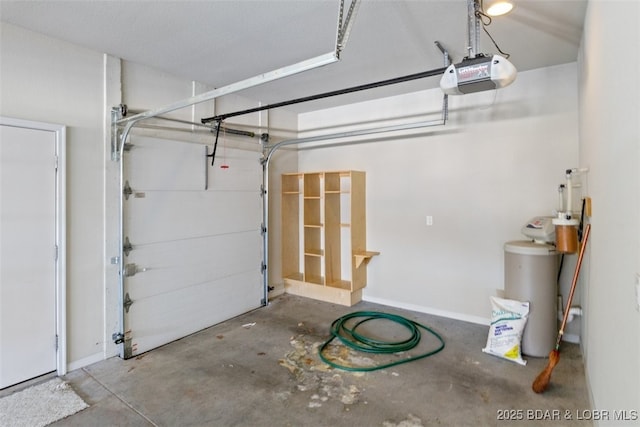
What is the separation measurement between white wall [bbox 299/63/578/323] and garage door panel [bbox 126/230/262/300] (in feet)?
5.67

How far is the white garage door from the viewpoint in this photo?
3217 mm

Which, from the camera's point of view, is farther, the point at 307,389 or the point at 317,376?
the point at 317,376

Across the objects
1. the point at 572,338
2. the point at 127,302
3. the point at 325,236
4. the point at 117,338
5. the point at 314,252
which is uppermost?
the point at 325,236

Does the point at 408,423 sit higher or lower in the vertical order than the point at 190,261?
lower

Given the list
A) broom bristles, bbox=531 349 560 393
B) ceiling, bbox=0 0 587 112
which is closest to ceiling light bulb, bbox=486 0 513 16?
ceiling, bbox=0 0 587 112

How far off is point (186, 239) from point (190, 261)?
252 mm

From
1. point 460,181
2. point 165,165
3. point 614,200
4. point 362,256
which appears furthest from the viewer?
point 362,256

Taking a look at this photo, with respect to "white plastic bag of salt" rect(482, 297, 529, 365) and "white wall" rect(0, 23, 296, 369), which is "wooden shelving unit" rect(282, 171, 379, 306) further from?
"white wall" rect(0, 23, 296, 369)

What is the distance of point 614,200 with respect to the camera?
1.52m

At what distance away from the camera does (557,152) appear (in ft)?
10.8

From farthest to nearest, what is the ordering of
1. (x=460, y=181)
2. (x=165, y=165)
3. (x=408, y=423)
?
(x=460, y=181)
(x=165, y=165)
(x=408, y=423)

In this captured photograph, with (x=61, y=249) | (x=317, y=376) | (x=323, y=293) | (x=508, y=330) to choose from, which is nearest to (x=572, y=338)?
(x=508, y=330)

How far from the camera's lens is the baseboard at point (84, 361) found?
9.25 feet

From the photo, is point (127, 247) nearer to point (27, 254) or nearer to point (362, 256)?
point (27, 254)
